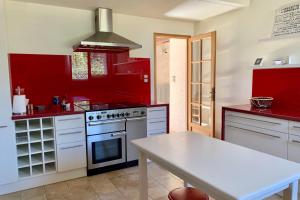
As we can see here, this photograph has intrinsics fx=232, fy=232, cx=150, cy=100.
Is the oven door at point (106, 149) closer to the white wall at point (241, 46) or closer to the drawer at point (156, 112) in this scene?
the drawer at point (156, 112)

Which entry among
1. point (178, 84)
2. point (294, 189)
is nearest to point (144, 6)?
point (178, 84)

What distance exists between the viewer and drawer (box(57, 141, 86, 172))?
2916mm

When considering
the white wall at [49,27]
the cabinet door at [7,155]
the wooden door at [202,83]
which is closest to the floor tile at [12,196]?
the cabinet door at [7,155]

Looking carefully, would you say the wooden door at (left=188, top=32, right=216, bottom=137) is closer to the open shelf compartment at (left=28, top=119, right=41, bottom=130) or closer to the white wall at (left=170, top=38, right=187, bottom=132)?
the white wall at (left=170, top=38, right=187, bottom=132)

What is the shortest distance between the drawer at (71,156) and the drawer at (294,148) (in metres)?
2.39

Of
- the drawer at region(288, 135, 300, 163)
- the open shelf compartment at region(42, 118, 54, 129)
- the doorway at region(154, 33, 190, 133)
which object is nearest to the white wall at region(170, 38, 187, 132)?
the doorway at region(154, 33, 190, 133)

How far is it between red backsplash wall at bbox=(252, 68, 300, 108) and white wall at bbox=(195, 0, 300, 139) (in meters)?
0.14

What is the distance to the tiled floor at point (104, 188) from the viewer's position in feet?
8.58

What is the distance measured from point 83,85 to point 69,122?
82 centimetres

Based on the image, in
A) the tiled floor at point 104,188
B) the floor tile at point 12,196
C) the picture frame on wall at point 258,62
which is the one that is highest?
the picture frame on wall at point 258,62

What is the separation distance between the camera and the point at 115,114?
3.20m

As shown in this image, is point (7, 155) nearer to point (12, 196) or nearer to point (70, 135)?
point (12, 196)

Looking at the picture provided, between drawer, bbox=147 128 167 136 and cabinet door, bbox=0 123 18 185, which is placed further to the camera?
drawer, bbox=147 128 167 136

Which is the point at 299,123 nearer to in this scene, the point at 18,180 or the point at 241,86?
the point at 241,86
